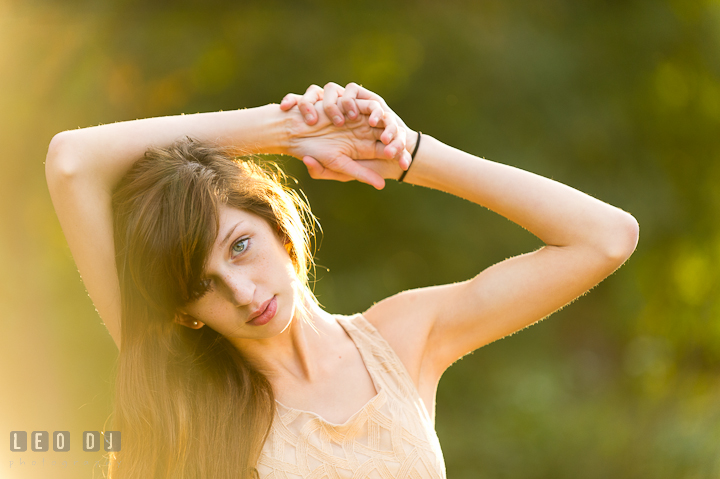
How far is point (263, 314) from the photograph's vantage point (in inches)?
56.2

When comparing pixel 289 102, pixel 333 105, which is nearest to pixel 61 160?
pixel 289 102

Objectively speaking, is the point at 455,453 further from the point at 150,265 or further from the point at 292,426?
the point at 150,265

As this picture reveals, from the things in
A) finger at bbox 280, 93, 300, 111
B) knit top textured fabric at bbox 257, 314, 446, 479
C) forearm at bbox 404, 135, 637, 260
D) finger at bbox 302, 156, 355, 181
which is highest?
finger at bbox 280, 93, 300, 111

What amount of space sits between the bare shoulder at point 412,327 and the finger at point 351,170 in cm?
33

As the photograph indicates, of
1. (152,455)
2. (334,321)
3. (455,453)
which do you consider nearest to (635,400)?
(455,453)

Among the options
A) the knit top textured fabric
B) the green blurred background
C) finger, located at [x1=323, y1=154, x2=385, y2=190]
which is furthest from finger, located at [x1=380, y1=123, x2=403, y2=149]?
the green blurred background

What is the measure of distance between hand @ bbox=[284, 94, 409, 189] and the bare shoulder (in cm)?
34

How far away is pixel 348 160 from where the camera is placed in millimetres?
1600

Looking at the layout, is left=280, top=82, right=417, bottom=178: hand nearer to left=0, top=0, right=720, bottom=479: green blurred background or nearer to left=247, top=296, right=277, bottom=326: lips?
left=247, top=296, right=277, bottom=326: lips

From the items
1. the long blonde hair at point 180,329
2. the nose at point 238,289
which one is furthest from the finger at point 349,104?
the nose at point 238,289

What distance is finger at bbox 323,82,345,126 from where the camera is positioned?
5.07 ft

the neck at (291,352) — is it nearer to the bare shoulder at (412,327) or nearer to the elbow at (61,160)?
the bare shoulder at (412,327)

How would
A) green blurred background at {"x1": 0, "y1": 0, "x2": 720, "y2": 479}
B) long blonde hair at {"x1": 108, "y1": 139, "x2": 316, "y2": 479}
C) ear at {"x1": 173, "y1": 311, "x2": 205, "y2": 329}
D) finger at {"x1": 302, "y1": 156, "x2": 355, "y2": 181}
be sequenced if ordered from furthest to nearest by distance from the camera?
1. green blurred background at {"x1": 0, "y1": 0, "x2": 720, "y2": 479}
2. finger at {"x1": 302, "y1": 156, "x2": 355, "y2": 181}
3. ear at {"x1": 173, "y1": 311, "x2": 205, "y2": 329}
4. long blonde hair at {"x1": 108, "y1": 139, "x2": 316, "y2": 479}

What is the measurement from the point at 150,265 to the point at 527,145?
12.8 ft
